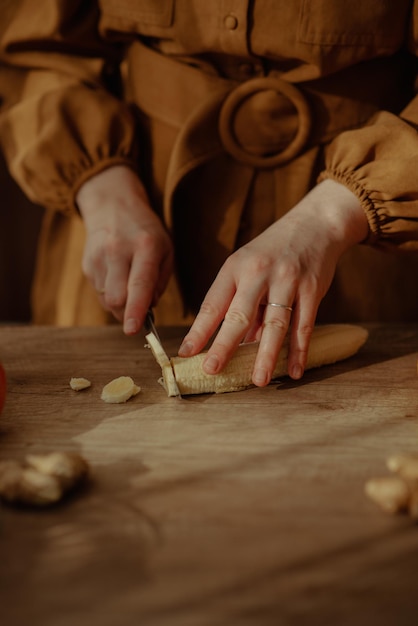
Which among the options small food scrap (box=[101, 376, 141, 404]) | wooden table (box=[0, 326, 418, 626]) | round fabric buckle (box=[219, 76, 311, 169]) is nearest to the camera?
wooden table (box=[0, 326, 418, 626])

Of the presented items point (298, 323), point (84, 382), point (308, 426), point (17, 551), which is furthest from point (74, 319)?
point (17, 551)

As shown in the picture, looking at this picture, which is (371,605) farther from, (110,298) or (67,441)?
(110,298)

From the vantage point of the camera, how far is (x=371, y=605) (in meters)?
0.53

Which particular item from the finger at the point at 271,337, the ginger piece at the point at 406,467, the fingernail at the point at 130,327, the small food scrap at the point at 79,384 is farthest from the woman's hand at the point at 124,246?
the ginger piece at the point at 406,467

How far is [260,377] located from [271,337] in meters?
0.06

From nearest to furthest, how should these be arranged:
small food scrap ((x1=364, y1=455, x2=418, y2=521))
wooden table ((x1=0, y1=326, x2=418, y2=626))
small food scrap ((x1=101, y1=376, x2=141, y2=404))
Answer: wooden table ((x1=0, y1=326, x2=418, y2=626)) → small food scrap ((x1=364, y1=455, x2=418, y2=521)) → small food scrap ((x1=101, y1=376, x2=141, y2=404))

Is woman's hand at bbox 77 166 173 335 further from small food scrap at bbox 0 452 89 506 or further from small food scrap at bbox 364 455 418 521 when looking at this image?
small food scrap at bbox 364 455 418 521

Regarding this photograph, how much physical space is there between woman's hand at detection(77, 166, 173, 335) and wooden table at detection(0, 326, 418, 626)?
5.4 inches

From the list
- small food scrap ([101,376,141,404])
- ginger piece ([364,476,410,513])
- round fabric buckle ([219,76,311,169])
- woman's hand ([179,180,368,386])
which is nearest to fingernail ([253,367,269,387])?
woman's hand ([179,180,368,386])

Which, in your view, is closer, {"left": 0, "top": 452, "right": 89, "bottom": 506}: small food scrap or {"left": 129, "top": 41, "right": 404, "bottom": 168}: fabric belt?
{"left": 0, "top": 452, "right": 89, "bottom": 506}: small food scrap

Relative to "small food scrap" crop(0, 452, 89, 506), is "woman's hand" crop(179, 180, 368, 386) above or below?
above

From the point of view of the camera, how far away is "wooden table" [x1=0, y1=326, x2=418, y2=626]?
0.53 m

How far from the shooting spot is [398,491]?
2.11 ft

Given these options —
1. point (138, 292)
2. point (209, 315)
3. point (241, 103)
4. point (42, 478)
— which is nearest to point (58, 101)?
point (241, 103)
